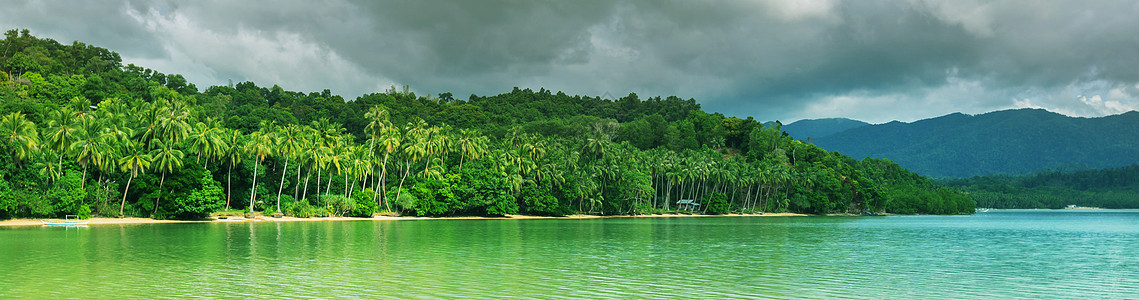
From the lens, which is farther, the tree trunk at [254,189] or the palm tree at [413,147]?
the palm tree at [413,147]

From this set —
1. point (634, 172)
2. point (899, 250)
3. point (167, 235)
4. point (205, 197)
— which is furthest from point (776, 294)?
point (634, 172)

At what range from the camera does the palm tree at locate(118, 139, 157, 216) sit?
76738 mm

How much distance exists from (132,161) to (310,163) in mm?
20238

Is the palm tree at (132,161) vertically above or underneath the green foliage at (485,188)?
above

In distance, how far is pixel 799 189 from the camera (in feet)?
522

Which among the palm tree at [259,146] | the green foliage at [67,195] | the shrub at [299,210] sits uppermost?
the palm tree at [259,146]

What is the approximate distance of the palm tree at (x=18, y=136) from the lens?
67.8 meters

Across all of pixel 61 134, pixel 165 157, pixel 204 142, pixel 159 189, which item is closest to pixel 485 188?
pixel 204 142

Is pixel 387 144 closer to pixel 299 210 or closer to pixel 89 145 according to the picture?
pixel 299 210

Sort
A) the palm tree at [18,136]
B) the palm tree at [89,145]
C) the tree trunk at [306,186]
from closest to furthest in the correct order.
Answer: the palm tree at [18,136] → the palm tree at [89,145] → the tree trunk at [306,186]

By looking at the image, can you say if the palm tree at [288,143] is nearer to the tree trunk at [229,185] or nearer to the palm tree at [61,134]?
the tree trunk at [229,185]

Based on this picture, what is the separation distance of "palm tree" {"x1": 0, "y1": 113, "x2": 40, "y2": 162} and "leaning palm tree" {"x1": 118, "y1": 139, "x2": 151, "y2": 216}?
320 inches

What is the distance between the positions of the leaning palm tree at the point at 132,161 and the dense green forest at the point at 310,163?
146 millimetres

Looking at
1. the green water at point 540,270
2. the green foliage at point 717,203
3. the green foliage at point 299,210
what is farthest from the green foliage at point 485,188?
the green water at point 540,270
